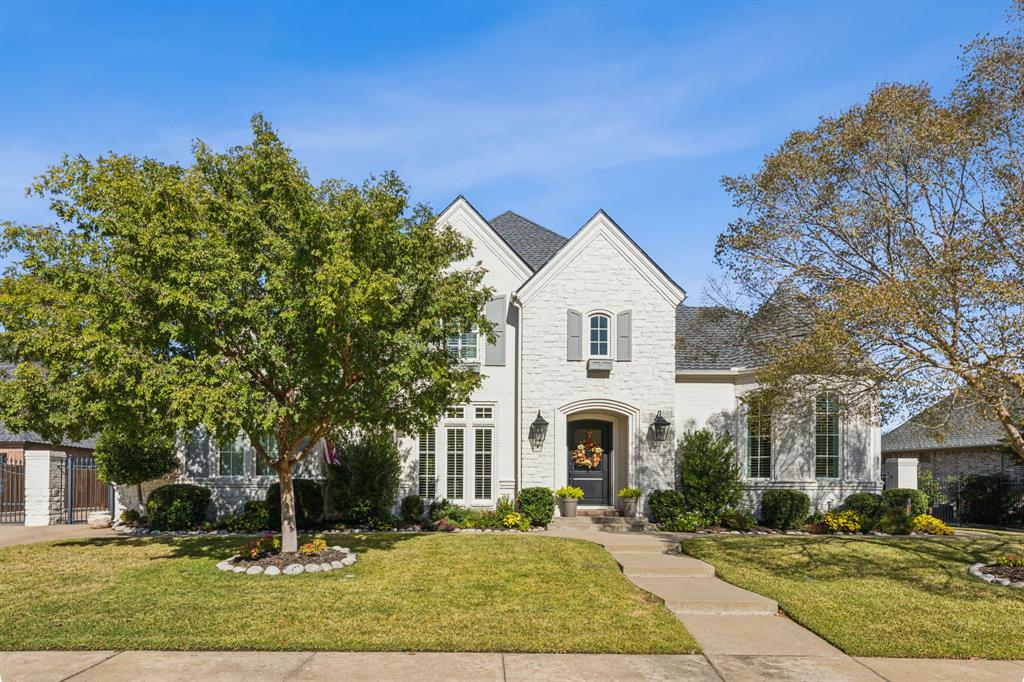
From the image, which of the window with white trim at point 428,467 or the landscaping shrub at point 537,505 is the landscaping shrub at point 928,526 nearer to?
the landscaping shrub at point 537,505

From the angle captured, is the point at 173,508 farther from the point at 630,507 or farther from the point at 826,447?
the point at 826,447

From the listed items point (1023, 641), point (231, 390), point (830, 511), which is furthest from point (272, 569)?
point (830, 511)

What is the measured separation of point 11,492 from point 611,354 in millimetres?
18160

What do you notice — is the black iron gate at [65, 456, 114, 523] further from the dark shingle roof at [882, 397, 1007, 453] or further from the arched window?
the dark shingle roof at [882, 397, 1007, 453]

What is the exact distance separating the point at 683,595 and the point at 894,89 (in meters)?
9.08

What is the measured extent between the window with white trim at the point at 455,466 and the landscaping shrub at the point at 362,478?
1.42 m

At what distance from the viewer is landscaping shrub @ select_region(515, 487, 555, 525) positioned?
18.8 metres

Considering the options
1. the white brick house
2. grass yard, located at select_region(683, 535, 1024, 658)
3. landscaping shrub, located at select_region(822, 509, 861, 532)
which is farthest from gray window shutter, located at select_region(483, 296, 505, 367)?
landscaping shrub, located at select_region(822, 509, 861, 532)

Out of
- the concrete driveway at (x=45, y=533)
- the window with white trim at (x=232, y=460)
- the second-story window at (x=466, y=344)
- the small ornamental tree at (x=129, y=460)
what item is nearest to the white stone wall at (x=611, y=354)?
the second-story window at (x=466, y=344)

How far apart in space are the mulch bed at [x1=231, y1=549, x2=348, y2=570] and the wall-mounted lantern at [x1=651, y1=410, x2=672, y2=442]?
31.4 ft

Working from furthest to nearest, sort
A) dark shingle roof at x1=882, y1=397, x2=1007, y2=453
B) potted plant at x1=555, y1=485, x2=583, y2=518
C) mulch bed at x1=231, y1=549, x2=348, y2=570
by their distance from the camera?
potted plant at x1=555, y1=485, x2=583, y2=518, dark shingle roof at x1=882, y1=397, x2=1007, y2=453, mulch bed at x1=231, y1=549, x2=348, y2=570

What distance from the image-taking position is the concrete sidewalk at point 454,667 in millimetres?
7352

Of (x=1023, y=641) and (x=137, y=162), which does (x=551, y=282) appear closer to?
(x=137, y=162)

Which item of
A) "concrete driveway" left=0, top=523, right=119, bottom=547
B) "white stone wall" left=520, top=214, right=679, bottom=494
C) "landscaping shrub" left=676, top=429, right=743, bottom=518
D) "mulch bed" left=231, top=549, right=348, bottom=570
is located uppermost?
"white stone wall" left=520, top=214, right=679, bottom=494
